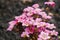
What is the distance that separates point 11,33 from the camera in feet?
13.6

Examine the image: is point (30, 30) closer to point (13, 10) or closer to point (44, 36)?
point (44, 36)

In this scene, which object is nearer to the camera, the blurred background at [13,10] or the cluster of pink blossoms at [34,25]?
the cluster of pink blossoms at [34,25]

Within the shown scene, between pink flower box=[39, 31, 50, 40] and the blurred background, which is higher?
the blurred background

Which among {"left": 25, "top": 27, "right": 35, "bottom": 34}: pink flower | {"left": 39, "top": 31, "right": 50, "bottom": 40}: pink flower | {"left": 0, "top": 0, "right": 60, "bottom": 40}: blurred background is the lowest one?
{"left": 39, "top": 31, "right": 50, "bottom": 40}: pink flower

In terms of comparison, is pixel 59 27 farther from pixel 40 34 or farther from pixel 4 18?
pixel 40 34

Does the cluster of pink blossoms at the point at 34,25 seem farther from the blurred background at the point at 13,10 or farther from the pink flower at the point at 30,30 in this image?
the blurred background at the point at 13,10

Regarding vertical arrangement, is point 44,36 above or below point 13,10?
below

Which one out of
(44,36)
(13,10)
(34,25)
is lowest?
(44,36)

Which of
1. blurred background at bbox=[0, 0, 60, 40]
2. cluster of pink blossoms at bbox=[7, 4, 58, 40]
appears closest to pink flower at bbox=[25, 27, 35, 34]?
cluster of pink blossoms at bbox=[7, 4, 58, 40]

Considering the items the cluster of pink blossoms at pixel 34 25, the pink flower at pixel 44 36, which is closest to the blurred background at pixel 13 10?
the cluster of pink blossoms at pixel 34 25

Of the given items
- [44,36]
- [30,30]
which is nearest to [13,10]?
[30,30]

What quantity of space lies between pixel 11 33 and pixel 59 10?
164cm

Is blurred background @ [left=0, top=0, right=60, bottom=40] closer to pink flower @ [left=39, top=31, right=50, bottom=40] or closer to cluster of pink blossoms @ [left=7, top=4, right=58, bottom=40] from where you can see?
cluster of pink blossoms @ [left=7, top=4, right=58, bottom=40]

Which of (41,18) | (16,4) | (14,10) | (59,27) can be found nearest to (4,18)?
(14,10)
